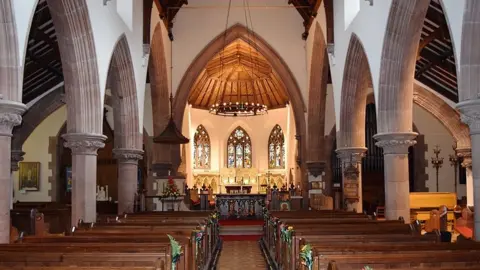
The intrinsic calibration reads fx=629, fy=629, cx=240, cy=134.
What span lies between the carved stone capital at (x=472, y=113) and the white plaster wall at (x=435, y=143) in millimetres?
16077

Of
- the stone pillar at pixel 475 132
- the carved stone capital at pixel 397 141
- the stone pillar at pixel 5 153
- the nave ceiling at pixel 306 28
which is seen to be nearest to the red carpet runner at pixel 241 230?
the nave ceiling at pixel 306 28

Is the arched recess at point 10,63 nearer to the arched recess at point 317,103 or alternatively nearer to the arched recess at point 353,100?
the arched recess at point 353,100

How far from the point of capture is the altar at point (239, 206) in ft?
72.0

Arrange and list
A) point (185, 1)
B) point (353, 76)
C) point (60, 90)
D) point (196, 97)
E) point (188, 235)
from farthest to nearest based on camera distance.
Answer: point (196, 97) → point (185, 1) → point (60, 90) → point (353, 76) → point (188, 235)

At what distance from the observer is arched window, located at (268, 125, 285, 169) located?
33.9 meters

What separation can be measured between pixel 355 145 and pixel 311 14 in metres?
5.81

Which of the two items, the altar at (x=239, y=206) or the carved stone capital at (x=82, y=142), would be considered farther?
the altar at (x=239, y=206)

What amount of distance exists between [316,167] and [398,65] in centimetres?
1073

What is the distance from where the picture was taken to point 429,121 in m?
24.1

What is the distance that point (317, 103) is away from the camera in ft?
72.7

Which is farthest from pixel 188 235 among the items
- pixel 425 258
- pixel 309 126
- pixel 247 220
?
pixel 309 126

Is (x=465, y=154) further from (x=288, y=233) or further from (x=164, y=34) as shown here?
(x=288, y=233)

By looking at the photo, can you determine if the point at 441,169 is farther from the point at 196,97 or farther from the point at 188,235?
the point at 188,235

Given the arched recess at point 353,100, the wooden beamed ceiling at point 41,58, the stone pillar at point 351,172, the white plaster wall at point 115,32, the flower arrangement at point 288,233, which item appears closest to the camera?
the flower arrangement at point 288,233
